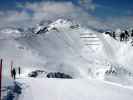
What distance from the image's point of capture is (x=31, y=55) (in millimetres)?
170125

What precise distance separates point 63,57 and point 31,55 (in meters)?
29.5

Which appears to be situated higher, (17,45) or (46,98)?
(17,45)

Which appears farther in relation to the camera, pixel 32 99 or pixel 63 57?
pixel 63 57

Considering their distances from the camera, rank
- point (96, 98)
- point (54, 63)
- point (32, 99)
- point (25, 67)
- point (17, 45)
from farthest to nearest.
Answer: point (17, 45), point (54, 63), point (25, 67), point (96, 98), point (32, 99)

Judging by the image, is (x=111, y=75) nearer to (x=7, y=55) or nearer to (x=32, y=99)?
(x=7, y=55)

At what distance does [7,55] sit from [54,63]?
85.8 feet

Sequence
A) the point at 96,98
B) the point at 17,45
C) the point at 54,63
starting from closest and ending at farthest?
the point at 96,98
the point at 54,63
the point at 17,45

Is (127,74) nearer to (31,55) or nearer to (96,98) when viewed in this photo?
(31,55)

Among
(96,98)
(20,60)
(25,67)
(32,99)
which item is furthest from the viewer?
(20,60)

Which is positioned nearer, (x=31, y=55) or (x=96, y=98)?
(x=96, y=98)

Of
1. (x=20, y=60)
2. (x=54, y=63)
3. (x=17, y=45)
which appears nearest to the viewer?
(x=20, y=60)

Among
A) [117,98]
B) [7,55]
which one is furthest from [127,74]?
[117,98]

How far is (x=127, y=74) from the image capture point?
190 metres

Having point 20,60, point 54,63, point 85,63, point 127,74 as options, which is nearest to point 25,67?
point 20,60
